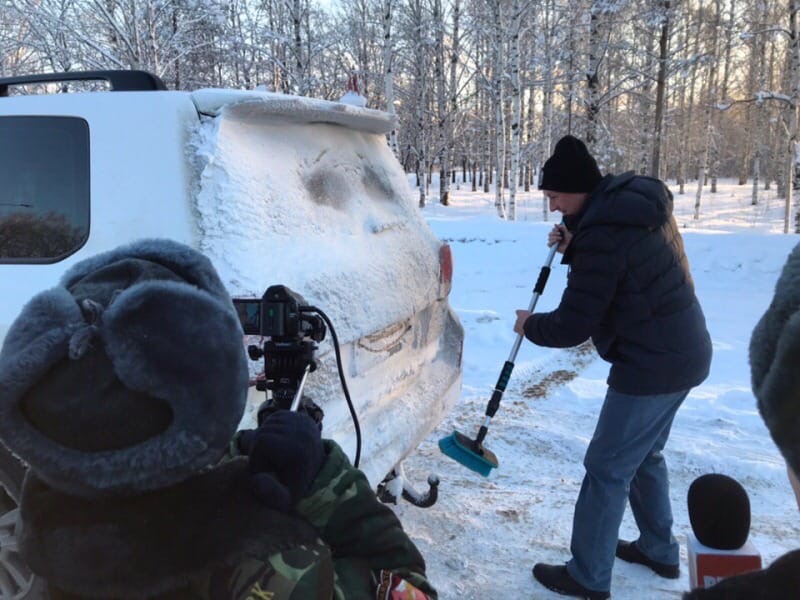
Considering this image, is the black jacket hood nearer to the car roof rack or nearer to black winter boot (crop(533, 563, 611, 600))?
black winter boot (crop(533, 563, 611, 600))

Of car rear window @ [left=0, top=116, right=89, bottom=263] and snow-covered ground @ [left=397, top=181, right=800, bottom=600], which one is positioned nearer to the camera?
car rear window @ [left=0, top=116, right=89, bottom=263]

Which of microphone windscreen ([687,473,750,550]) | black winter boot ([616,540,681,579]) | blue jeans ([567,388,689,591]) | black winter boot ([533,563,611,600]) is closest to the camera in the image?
microphone windscreen ([687,473,750,550])

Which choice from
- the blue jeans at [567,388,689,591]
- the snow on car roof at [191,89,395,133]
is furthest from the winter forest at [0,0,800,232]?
the blue jeans at [567,388,689,591]

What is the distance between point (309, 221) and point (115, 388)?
1.61 meters

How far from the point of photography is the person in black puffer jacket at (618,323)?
260cm

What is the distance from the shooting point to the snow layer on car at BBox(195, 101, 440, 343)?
226 centimetres

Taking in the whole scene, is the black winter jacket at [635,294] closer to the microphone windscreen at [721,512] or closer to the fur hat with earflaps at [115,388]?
the microphone windscreen at [721,512]

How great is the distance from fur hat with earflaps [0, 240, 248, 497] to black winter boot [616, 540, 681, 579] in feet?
8.79

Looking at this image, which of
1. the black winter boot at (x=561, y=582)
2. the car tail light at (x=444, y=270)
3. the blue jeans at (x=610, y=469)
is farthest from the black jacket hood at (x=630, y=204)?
the black winter boot at (x=561, y=582)

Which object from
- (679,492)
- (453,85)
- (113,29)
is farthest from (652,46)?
(679,492)

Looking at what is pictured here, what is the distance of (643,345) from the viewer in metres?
2.65

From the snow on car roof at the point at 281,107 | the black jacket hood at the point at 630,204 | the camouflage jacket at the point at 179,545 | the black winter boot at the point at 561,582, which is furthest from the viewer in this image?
the black winter boot at the point at 561,582

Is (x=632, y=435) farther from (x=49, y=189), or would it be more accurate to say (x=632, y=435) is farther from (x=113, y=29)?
(x=113, y=29)

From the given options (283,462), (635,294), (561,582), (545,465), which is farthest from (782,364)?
(545,465)
